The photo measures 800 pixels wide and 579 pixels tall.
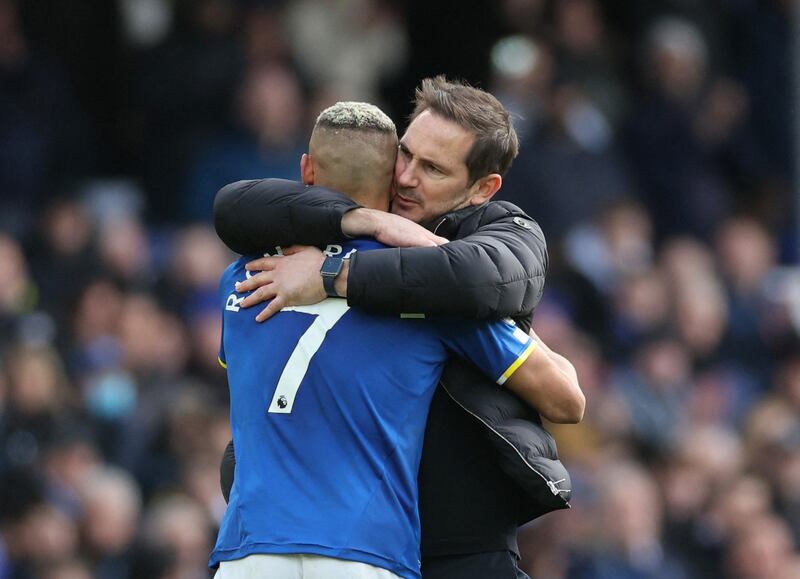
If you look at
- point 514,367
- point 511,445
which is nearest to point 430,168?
point 514,367

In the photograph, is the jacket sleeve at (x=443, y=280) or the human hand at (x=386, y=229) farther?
the human hand at (x=386, y=229)

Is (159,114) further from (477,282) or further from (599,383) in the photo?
(477,282)

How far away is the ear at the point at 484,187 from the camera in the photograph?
13.2ft

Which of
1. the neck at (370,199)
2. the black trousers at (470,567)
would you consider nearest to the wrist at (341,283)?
the neck at (370,199)

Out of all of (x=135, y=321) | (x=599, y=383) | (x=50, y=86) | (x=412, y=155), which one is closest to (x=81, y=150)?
(x=50, y=86)

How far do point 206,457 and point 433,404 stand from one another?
3.52m

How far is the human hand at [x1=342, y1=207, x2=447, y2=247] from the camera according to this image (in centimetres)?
371

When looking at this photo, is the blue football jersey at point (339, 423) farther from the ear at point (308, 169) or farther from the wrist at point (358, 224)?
the ear at point (308, 169)

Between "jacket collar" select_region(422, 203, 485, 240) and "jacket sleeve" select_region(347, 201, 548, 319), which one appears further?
"jacket collar" select_region(422, 203, 485, 240)

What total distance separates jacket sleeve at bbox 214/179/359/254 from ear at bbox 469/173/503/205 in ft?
1.33

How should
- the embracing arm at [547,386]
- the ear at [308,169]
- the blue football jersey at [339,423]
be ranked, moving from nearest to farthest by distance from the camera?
the blue football jersey at [339,423], the embracing arm at [547,386], the ear at [308,169]

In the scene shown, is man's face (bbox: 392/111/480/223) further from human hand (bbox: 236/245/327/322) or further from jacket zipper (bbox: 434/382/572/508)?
jacket zipper (bbox: 434/382/572/508)

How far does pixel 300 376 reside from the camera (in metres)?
3.62

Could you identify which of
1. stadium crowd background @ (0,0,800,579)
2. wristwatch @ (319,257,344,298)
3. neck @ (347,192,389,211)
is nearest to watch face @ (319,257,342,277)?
wristwatch @ (319,257,344,298)
